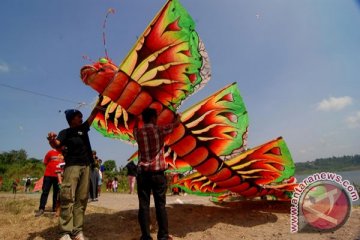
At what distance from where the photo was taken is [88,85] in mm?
3992

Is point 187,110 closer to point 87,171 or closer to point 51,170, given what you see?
point 87,171

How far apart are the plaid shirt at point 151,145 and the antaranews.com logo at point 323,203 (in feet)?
7.89

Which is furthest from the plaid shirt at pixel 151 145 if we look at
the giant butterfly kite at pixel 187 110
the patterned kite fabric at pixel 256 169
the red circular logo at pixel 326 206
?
the red circular logo at pixel 326 206

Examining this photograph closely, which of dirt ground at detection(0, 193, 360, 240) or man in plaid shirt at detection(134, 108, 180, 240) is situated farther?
dirt ground at detection(0, 193, 360, 240)

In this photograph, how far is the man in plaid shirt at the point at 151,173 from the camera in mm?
3701

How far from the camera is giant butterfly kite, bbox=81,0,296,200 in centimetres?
394

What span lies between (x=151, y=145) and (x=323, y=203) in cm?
312

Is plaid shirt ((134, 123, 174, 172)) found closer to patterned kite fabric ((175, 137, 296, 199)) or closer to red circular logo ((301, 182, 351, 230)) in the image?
patterned kite fabric ((175, 137, 296, 199))

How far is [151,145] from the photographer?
388 centimetres

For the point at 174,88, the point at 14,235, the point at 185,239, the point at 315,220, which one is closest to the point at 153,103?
the point at 174,88

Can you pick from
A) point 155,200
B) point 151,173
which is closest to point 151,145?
point 151,173

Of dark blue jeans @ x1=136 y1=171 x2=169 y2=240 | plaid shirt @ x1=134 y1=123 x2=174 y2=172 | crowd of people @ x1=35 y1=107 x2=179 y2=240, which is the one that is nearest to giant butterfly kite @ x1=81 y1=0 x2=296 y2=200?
crowd of people @ x1=35 y1=107 x2=179 y2=240

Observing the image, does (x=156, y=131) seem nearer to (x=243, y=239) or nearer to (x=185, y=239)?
(x=185, y=239)

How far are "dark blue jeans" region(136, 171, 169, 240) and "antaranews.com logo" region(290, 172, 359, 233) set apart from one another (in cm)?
217
